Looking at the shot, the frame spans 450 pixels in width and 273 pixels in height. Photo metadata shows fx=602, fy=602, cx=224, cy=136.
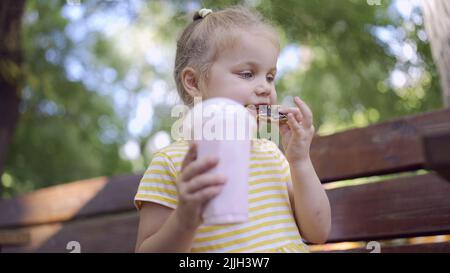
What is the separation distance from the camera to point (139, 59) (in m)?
12.1

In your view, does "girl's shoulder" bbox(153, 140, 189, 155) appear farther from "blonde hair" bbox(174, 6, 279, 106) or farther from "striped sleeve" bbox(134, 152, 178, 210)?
"blonde hair" bbox(174, 6, 279, 106)

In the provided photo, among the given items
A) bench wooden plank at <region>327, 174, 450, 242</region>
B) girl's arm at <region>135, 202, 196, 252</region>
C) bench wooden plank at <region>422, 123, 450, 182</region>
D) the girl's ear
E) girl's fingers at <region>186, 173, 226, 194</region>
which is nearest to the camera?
bench wooden plank at <region>422, 123, 450, 182</region>

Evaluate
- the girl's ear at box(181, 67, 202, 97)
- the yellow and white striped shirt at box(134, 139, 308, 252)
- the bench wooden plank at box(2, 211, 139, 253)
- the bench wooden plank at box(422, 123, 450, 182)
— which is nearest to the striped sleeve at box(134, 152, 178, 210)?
the yellow and white striped shirt at box(134, 139, 308, 252)

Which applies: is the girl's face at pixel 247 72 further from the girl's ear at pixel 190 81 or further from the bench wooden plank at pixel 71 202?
the bench wooden plank at pixel 71 202

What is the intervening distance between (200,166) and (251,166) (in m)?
0.55

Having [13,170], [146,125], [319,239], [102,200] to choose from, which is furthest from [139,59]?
[319,239]

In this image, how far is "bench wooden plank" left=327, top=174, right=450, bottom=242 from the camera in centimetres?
201

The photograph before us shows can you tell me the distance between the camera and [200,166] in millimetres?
1283

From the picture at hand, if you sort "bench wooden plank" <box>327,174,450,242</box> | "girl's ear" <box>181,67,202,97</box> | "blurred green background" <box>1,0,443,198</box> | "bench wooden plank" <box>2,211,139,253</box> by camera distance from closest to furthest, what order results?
"girl's ear" <box>181,67,202,97</box> → "bench wooden plank" <box>327,174,450,242</box> → "bench wooden plank" <box>2,211,139,253</box> → "blurred green background" <box>1,0,443,198</box>

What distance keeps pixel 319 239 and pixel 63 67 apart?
7017 mm

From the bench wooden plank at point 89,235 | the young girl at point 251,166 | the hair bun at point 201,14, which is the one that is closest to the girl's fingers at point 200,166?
the young girl at point 251,166

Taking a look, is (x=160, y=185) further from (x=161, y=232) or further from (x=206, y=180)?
(x=206, y=180)

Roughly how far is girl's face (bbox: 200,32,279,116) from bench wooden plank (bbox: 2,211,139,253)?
1.33 metres
